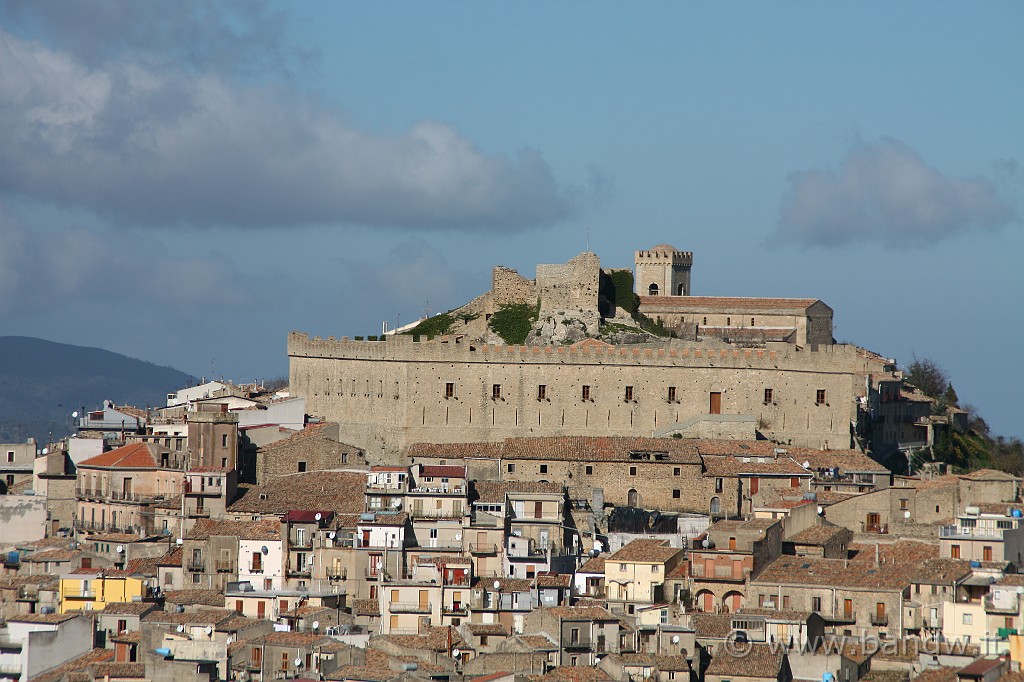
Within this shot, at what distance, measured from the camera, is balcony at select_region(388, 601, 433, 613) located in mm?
47312

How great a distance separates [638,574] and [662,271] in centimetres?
3726

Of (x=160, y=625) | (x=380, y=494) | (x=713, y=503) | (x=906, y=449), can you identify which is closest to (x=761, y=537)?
(x=713, y=503)

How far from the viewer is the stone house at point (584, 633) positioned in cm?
4416

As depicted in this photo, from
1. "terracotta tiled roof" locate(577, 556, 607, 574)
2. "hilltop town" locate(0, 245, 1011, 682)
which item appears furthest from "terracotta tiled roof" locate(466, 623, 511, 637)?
"terracotta tiled roof" locate(577, 556, 607, 574)

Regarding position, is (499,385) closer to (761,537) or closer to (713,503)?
(713,503)

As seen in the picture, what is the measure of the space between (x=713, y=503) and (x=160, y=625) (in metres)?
16.8

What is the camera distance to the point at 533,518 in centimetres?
5284

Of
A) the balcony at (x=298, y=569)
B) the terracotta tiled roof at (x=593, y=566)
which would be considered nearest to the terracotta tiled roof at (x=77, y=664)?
the balcony at (x=298, y=569)

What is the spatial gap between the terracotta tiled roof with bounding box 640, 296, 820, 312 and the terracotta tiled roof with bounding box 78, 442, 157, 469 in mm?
23330

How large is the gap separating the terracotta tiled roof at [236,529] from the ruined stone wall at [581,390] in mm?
10367

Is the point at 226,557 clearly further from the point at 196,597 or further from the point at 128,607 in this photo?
the point at 128,607

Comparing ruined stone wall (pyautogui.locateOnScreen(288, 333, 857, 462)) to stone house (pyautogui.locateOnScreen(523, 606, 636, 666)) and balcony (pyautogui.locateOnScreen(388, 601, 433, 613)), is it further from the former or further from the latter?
stone house (pyautogui.locateOnScreen(523, 606, 636, 666))

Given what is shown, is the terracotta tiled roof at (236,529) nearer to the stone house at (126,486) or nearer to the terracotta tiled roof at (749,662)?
the stone house at (126,486)

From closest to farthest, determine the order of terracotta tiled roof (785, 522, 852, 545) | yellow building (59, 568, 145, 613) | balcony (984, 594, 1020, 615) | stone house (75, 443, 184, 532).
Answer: balcony (984, 594, 1020, 615) → terracotta tiled roof (785, 522, 852, 545) → yellow building (59, 568, 145, 613) → stone house (75, 443, 184, 532)
